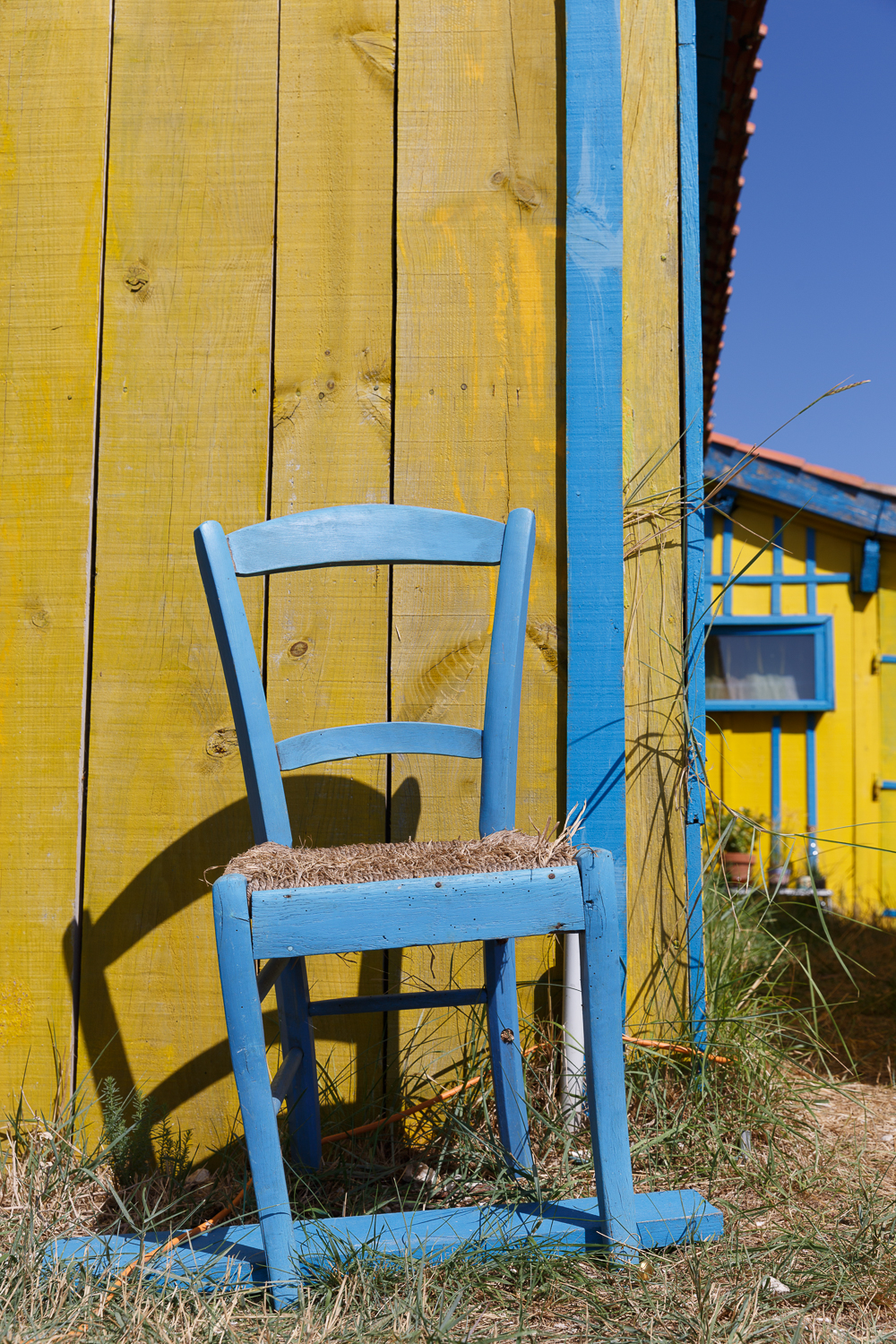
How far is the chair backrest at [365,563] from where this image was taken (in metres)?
1.17

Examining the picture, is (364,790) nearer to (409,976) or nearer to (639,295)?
(409,976)

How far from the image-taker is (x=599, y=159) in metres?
1.56

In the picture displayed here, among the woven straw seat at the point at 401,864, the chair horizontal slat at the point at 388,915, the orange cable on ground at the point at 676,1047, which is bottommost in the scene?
the orange cable on ground at the point at 676,1047

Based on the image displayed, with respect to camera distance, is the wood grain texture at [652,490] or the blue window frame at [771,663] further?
the blue window frame at [771,663]

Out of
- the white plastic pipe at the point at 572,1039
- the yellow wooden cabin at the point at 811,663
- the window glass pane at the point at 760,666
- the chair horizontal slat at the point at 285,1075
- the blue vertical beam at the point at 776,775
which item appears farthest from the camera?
the window glass pane at the point at 760,666

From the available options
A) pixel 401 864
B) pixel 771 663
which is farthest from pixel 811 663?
pixel 401 864

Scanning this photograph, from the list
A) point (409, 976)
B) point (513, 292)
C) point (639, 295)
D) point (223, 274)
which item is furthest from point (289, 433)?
point (409, 976)

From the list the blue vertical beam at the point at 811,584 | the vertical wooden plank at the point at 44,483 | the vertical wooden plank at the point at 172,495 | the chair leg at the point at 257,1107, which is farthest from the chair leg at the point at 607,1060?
the blue vertical beam at the point at 811,584

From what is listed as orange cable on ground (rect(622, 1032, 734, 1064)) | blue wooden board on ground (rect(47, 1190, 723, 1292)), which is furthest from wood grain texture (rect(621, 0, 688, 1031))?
blue wooden board on ground (rect(47, 1190, 723, 1292))

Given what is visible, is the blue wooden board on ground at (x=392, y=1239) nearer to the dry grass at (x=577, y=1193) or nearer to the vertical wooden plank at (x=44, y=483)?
the dry grass at (x=577, y=1193)

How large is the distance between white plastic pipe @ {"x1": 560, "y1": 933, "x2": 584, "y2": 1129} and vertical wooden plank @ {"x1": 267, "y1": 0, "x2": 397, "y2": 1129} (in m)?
0.31

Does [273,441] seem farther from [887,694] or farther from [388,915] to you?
[887,694]

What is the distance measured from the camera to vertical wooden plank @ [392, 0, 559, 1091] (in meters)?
1.52

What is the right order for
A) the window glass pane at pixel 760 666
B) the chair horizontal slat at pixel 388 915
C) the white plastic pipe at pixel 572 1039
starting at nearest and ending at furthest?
1. the chair horizontal slat at pixel 388 915
2. the white plastic pipe at pixel 572 1039
3. the window glass pane at pixel 760 666
